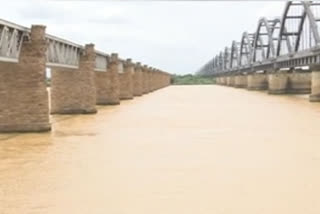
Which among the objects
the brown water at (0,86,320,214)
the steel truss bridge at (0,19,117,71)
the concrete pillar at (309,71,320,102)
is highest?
the steel truss bridge at (0,19,117,71)

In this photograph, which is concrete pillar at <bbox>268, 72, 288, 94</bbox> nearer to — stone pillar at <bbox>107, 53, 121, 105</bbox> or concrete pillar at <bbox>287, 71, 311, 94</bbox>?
concrete pillar at <bbox>287, 71, 311, 94</bbox>

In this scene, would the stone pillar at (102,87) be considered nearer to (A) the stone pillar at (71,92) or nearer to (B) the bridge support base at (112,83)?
(B) the bridge support base at (112,83)

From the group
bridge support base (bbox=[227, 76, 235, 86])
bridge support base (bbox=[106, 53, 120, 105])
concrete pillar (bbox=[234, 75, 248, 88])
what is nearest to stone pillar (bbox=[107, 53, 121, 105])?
bridge support base (bbox=[106, 53, 120, 105])

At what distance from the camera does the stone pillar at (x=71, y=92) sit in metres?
32.0

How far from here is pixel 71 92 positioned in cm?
3209

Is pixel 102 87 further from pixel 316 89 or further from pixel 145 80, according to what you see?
pixel 145 80

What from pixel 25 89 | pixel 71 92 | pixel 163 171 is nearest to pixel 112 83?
pixel 71 92

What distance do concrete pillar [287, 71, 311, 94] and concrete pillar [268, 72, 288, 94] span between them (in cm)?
63

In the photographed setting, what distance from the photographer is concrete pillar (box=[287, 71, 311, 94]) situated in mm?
69375

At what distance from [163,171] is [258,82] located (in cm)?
7916

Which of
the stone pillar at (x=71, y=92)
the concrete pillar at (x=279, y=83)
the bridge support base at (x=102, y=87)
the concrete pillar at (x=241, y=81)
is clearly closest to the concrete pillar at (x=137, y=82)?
the concrete pillar at (x=279, y=83)

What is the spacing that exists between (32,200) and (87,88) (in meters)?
22.7

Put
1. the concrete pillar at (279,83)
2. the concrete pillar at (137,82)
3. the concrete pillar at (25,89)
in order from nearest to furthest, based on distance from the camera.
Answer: the concrete pillar at (25,89) < the concrete pillar at (137,82) < the concrete pillar at (279,83)

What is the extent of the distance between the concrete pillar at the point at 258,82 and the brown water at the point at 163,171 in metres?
67.3
